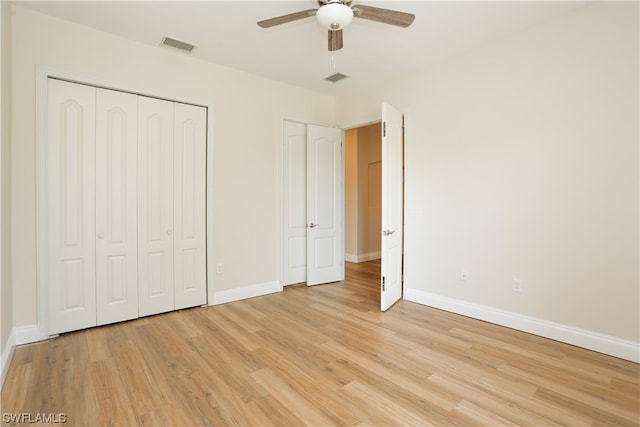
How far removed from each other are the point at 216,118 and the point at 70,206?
1.76 metres

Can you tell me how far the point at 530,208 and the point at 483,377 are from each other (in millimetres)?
1651

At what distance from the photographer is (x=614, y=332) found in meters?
2.56

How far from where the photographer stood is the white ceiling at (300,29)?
8.72 ft

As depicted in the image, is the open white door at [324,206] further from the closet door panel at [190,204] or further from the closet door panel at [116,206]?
the closet door panel at [116,206]

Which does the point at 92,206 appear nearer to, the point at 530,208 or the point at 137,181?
the point at 137,181

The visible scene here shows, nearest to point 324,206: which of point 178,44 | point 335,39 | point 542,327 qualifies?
point 335,39

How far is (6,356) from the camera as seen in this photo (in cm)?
233

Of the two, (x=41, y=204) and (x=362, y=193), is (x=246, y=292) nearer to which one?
(x=41, y=204)

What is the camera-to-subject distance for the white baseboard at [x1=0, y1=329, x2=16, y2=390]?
215cm

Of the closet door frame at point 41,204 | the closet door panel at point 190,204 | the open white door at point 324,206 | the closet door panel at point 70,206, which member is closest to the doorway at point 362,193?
the open white door at point 324,206

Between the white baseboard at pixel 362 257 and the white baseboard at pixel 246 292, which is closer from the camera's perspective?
the white baseboard at pixel 246 292

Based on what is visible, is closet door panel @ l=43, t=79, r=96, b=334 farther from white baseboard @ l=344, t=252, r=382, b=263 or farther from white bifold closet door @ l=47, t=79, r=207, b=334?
white baseboard @ l=344, t=252, r=382, b=263

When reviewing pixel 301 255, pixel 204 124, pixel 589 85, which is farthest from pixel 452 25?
pixel 301 255

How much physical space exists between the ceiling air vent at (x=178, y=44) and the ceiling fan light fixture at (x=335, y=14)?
1809mm
